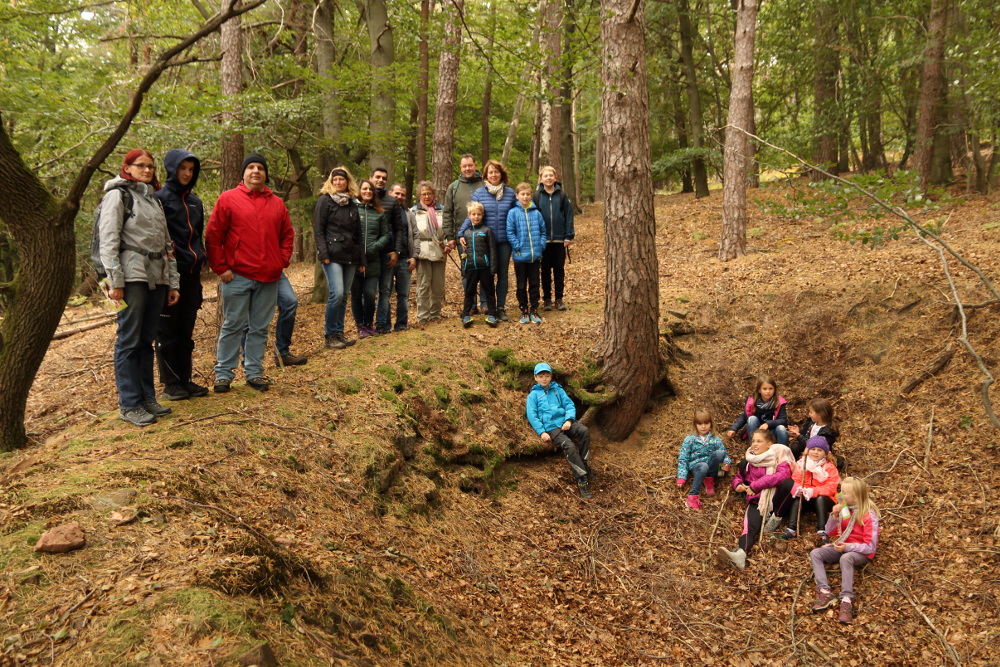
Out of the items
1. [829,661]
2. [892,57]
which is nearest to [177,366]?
[829,661]

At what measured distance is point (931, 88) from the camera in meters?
12.5

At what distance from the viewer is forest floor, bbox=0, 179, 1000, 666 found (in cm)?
291

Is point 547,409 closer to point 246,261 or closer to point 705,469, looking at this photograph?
point 705,469

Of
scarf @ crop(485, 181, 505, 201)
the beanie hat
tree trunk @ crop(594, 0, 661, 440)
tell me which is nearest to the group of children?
the beanie hat

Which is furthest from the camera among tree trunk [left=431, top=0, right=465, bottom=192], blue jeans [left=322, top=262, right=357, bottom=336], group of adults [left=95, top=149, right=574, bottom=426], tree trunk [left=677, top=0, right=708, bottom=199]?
tree trunk [left=677, top=0, right=708, bottom=199]

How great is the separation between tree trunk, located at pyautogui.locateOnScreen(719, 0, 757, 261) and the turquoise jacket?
6257 mm

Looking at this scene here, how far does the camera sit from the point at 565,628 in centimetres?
461

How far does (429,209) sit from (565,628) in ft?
19.4

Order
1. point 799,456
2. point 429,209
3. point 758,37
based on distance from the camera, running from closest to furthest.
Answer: point 799,456, point 429,209, point 758,37

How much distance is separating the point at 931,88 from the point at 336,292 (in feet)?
45.0

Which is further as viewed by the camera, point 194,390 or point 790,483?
point 790,483

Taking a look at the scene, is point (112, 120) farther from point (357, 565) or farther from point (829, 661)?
point (829, 661)

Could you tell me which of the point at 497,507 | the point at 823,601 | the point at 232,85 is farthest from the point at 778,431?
the point at 232,85

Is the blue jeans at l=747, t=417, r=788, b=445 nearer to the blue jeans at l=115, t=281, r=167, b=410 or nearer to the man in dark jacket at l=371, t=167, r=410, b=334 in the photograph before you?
the man in dark jacket at l=371, t=167, r=410, b=334
